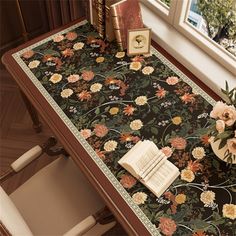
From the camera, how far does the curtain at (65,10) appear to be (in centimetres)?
236

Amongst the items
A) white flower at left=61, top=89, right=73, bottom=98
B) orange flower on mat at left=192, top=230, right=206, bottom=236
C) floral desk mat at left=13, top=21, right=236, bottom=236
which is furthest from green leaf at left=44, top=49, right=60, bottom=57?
orange flower on mat at left=192, top=230, right=206, bottom=236

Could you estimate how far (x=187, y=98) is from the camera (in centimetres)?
170

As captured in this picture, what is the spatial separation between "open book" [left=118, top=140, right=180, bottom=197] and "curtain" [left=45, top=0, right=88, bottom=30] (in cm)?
117

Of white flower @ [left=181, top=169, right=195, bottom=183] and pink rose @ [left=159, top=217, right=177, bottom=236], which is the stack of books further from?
pink rose @ [left=159, top=217, right=177, bottom=236]

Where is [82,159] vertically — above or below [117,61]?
below

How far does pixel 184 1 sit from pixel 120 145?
0.91 m

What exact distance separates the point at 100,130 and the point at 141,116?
8.2 inches

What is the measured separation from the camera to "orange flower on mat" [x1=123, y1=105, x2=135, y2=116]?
1647mm

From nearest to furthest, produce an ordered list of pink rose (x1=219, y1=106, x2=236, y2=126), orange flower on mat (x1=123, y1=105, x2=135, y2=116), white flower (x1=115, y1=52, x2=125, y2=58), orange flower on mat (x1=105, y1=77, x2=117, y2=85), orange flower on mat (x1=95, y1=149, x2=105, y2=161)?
pink rose (x1=219, y1=106, x2=236, y2=126) → orange flower on mat (x1=95, y1=149, x2=105, y2=161) → orange flower on mat (x1=123, y1=105, x2=135, y2=116) → orange flower on mat (x1=105, y1=77, x2=117, y2=85) → white flower (x1=115, y1=52, x2=125, y2=58)

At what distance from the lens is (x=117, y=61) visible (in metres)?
1.85

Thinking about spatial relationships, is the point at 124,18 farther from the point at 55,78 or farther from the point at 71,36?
the point at 55,78

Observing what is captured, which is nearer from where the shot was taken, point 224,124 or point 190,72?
point 224,124

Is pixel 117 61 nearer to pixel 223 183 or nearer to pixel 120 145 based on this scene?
pixel 120 145

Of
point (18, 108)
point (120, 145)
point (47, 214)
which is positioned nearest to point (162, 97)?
point (120, 145)
